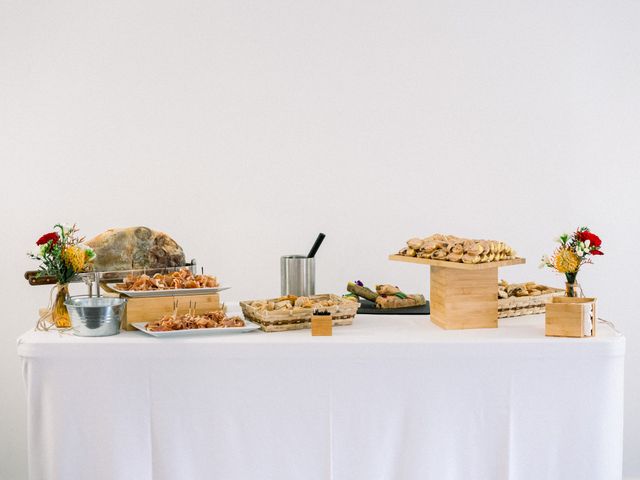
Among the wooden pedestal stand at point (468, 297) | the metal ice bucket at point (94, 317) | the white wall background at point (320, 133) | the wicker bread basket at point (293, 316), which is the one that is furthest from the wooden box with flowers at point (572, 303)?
the white wall background at point (320, 133)

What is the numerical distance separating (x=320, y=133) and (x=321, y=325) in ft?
6.35

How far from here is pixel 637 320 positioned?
417cm

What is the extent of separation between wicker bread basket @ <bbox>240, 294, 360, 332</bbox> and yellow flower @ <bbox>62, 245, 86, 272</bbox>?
0.61m

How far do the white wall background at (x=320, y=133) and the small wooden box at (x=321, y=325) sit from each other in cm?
175

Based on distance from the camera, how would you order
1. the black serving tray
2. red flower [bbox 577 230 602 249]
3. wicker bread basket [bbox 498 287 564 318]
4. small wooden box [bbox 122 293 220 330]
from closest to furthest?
red flower [bbox 577 230 602 249]
small wooden box [bbox 122 293 220 330]
wicker bread basket [bbox 498 287 564 318]
the black serving tray

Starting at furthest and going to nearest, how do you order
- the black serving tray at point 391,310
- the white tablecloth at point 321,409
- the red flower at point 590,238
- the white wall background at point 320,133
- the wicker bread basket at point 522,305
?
the white wall background at point 320,133
the black serving tray at point 391,310
the wicker bread basket at point 522,305
the red flower at point 590,238
the white tablecloth at point 321,409

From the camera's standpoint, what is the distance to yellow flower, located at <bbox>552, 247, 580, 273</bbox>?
95.7 inches

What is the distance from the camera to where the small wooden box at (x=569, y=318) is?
2.33 meters

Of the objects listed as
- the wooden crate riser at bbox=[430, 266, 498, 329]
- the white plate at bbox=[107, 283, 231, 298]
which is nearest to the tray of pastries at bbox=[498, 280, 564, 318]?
the wooden crate riser at bbox=[430, 266, 498, 329]

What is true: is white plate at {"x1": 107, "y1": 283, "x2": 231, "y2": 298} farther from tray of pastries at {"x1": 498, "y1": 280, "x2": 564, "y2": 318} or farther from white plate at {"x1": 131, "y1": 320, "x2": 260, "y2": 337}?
tray of pastries at {"x1": 498, "y1": 280, "x2": 564, "y2": 318}

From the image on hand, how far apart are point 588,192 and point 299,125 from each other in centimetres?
172

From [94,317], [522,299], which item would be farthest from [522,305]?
[94,317]

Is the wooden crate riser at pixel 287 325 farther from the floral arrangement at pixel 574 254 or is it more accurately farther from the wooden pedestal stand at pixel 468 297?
the floral arrangement at pixel 574 254

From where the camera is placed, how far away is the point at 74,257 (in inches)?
99.3
